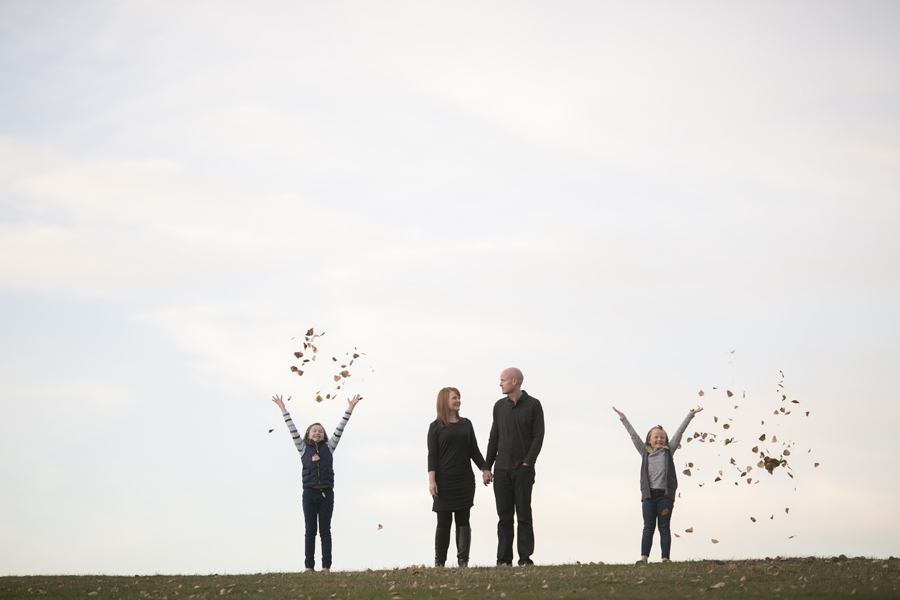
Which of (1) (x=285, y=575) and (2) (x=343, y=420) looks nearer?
(1) (x=285, y=575)

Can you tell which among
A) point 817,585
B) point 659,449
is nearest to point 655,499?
point 659,449

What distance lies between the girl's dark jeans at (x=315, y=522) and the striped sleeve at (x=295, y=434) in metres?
0.61

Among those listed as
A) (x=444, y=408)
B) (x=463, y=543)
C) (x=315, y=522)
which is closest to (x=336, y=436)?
(x=315, y=522)

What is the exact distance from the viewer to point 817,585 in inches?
397

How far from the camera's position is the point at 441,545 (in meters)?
12.4

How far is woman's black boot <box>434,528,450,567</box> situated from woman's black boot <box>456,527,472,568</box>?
151 millimetres

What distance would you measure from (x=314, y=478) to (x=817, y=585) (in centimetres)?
664

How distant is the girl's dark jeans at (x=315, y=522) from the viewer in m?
12.7

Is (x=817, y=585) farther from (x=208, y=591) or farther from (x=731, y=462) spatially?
(x=208, y=591)

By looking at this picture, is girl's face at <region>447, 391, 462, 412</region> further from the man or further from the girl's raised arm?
the girl's raised arm

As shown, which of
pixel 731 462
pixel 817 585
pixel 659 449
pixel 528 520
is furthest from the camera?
pixel 731 462

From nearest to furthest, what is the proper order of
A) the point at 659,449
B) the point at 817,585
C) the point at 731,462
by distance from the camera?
the point at 817,585, the point at 659,449, the point at 731,462

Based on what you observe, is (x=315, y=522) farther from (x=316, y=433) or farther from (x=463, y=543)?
(x=463, y=543)

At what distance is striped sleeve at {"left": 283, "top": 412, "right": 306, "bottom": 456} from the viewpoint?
1301 centimetres
